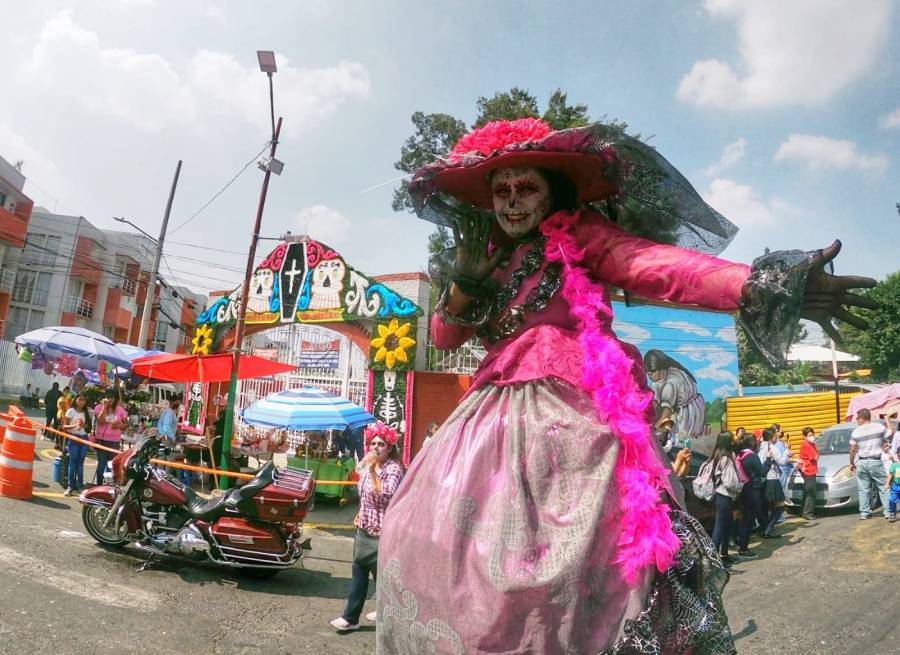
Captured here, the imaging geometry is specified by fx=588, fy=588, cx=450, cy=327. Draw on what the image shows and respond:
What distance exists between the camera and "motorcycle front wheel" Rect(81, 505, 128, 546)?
6070 millimetres

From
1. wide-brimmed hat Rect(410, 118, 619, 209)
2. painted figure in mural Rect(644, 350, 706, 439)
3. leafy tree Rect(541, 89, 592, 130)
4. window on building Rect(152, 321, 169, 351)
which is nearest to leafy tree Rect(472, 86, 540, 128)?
leafy tree Rect(541, 89, 592, 130)

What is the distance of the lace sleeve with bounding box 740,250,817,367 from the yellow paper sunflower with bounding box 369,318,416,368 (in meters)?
11.5

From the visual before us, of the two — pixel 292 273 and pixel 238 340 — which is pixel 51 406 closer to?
pixel 292 273

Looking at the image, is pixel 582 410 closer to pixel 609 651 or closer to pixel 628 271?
pixel 628 271

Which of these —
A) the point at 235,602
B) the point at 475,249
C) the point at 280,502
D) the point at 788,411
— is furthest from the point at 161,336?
the point at 475,249

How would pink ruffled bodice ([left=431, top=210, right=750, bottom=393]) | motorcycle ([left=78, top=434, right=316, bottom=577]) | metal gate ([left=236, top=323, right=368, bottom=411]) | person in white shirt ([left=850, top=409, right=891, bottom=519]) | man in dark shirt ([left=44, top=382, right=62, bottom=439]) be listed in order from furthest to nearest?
1. man in dark shirt ([left=44, top=382, right=62, bottom=439])
2. metal gate ([left=236, top=323, right=368, bottom=411])
3. person in white shirt ([left=850, top=409, right=891, bottom=519])
4. motorcycle ([left=78, top=434, right=316, bottom=577])
5. pink ruffled bodice ([left=431, top=210, right=750, bottom=393])

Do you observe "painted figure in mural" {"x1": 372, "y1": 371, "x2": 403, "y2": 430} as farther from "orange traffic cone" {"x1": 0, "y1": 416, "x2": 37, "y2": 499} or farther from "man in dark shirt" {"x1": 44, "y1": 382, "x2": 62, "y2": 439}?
"man in dark shirt" {"x1": 44, "y1": 382, "x2": 62, "y2": 439}

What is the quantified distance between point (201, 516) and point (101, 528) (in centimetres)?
124

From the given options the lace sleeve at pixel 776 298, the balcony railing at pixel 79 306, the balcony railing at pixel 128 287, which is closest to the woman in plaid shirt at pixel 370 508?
the lace sleeve at pixel 776 298

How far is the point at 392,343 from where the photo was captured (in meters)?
13.0

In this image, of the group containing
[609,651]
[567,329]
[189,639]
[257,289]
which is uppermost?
[257,289]

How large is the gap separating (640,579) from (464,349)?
12880 mm

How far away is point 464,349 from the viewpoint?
14.2 m

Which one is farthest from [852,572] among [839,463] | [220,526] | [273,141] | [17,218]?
[17,218]
